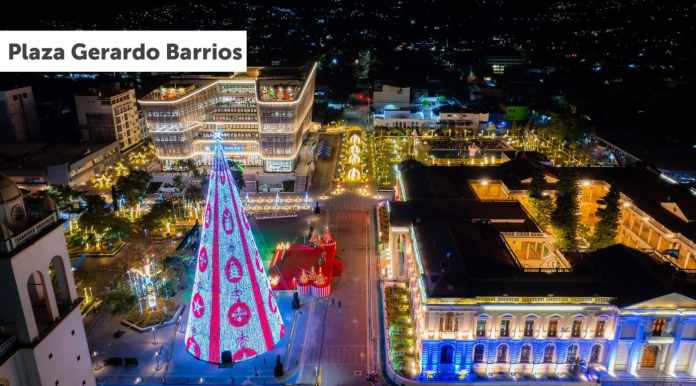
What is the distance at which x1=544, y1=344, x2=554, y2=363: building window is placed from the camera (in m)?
46.9

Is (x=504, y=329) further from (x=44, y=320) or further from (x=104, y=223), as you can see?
(x=104, y=223)

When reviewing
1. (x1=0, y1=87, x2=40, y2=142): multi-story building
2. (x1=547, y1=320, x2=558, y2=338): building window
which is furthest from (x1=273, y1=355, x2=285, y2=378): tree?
(x1=0, y1=87, x2=40, y2=142): multi-story building

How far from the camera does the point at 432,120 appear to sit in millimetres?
121625

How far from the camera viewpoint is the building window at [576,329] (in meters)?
46.4

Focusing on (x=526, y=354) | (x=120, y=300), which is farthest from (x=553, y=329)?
(x=120, y=300)

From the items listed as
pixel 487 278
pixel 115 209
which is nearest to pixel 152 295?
pixel 115 209

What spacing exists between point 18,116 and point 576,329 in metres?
113

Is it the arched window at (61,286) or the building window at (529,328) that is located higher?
the arched window at (61,286)

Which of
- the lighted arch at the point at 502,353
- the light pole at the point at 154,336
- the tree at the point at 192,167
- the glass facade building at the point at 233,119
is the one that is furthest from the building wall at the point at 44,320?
the glass facade building at the point at 233,119

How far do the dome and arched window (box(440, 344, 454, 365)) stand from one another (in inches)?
1418

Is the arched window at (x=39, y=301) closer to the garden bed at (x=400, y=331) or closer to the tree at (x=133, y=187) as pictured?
the garden bed at (x=400, y=331)

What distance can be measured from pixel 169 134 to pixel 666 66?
185 m

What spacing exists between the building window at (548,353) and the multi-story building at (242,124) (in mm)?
54296

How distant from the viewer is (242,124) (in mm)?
101750
